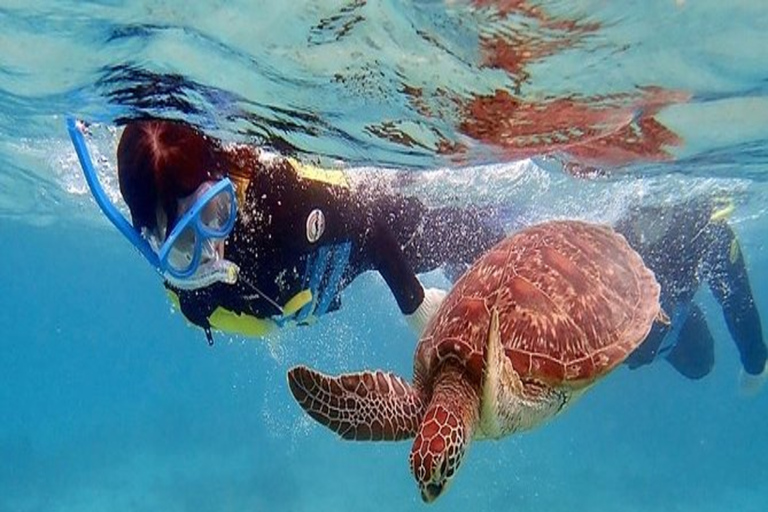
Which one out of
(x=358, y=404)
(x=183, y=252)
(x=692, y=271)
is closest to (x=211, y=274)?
(x=183, y=252)

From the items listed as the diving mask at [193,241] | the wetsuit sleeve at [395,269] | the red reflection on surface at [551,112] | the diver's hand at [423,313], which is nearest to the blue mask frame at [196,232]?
the diving mask at [193,241]

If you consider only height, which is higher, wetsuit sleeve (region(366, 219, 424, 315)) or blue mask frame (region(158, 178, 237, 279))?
blue mask frame (region(158, 178, 237, 279))

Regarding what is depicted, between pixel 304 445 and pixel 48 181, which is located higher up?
pixel 48 181

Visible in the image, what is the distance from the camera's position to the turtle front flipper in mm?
4586

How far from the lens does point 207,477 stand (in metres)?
27.9

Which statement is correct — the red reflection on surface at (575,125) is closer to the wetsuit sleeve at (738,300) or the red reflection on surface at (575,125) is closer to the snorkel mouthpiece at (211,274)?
the wetsuit sleeve at (738,300)

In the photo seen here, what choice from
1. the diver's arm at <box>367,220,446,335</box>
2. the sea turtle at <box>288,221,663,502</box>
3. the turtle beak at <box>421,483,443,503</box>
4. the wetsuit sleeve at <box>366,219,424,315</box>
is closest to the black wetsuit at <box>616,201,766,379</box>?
the diver's arm at <box>367,220,446,335</box>

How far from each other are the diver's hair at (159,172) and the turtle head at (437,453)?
242 cm

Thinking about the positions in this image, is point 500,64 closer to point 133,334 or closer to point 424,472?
point 424,472

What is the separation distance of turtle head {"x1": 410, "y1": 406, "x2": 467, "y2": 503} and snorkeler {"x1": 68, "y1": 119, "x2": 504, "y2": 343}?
1942mm

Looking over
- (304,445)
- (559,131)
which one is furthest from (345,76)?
(304,445)

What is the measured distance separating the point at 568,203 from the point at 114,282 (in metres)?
49.1

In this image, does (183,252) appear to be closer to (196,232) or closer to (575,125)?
(196,232)

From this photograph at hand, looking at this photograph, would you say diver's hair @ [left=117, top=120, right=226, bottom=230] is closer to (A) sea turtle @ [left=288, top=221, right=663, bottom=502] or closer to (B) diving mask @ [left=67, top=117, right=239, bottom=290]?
(B) diving mask @ [left=67, top=117, right=239, bottom=290]
